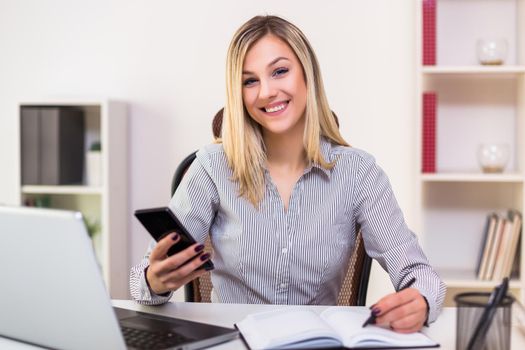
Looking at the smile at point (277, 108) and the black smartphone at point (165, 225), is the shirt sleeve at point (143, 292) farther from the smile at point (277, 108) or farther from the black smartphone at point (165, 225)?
the smile at point (277, 108)

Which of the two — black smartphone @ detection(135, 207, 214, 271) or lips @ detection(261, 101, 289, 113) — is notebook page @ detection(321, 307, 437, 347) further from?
lips @ detection(261, 101, 289, 113)

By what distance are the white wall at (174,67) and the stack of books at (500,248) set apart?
0.33m

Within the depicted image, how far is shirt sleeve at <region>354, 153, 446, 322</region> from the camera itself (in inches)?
64.0

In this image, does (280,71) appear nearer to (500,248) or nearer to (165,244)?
(165,244)

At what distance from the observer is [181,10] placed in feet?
10.5

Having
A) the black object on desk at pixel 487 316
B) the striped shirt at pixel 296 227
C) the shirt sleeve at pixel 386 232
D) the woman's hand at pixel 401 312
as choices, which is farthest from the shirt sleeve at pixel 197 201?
the black object on desk at pixel 487 316

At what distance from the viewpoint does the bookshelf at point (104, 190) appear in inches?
120

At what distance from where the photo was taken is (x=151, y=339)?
125cm

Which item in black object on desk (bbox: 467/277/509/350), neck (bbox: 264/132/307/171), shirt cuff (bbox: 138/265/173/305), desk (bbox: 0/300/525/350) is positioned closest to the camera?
black object on desk (bbox: 467/277/509/350)

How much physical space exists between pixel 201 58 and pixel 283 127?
1505mm

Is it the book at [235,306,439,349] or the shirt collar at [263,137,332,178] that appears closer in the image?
the book at [235,306,439,349]

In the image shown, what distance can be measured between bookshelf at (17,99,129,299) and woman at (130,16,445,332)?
52.2 inches

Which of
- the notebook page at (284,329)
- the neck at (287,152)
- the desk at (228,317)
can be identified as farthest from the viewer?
the neck at (287,152)

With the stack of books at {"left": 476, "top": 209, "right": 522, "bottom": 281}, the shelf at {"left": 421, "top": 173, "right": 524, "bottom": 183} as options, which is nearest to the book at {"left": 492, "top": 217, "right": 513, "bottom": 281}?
the stack of books at {"left": 476, "top": 209, "right": 522, "bottom": 281}
